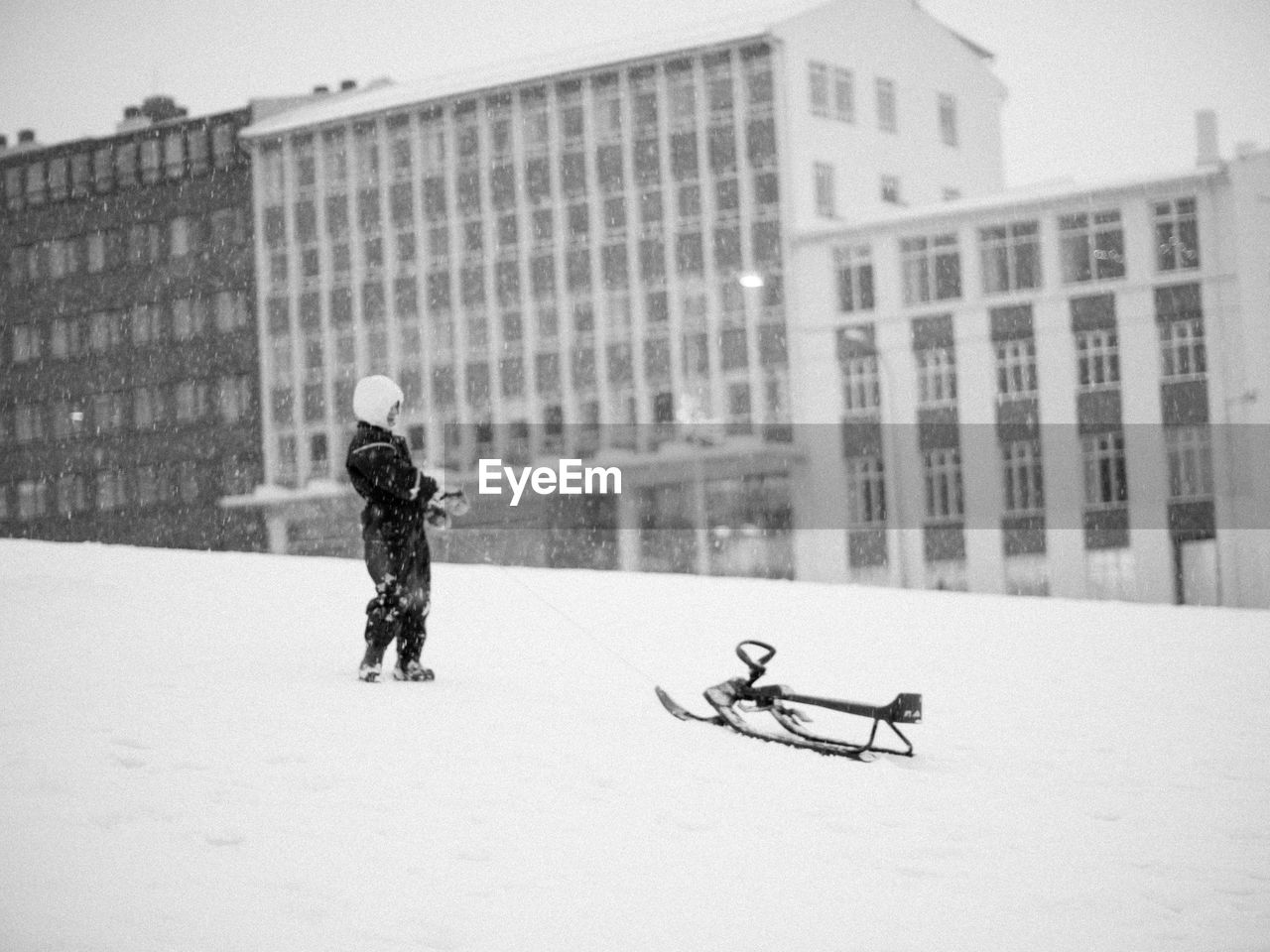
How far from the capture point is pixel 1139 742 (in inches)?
408

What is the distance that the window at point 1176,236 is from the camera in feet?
144

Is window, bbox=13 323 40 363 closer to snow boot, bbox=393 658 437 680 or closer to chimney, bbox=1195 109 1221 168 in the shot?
chimney, bbox=1195 109 1221 168

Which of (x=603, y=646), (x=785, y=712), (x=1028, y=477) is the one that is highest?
(x=1028, y=477)

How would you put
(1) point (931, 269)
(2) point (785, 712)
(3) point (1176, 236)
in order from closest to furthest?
1. (2) point (785, 712)
2. (3) point (1176, 236)
3. (1) point (931, 269)

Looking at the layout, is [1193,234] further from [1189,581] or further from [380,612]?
[380,612]

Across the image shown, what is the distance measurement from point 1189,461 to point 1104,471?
2201mm

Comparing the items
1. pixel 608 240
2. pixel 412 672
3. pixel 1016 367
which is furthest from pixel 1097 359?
pixel 412 672

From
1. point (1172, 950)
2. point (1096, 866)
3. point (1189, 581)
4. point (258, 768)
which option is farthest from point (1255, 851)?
point (1189, 581)

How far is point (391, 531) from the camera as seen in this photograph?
984 cm

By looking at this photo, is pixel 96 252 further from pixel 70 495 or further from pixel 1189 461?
pixel 1189 461

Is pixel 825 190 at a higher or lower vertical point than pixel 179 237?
lower

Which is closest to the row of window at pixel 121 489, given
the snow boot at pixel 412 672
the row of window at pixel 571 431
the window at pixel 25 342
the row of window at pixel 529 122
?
the row of window at pixel 571 431

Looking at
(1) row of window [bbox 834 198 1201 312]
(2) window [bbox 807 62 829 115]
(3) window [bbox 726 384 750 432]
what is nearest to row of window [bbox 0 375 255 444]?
(3) window [bbox 726 384 750 432]

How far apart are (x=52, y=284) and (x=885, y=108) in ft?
116
